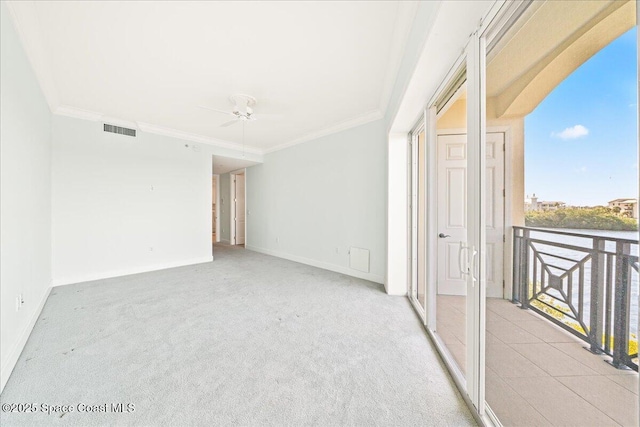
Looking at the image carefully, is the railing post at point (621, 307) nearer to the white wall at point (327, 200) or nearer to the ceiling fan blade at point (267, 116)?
the white wall at point (327, 200)

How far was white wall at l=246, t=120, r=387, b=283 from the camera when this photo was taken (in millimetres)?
3658

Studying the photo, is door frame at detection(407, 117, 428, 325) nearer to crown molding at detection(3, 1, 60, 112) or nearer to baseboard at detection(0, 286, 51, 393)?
baseboard at detection(0, 286, 51, 393)

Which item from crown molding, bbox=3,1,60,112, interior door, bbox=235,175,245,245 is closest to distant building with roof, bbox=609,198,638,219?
crown molding, bbox=3,1,60,112

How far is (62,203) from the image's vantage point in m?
3.48

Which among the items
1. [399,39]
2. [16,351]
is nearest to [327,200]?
[399,39]

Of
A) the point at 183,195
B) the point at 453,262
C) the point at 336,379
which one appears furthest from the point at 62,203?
the point at 453,262

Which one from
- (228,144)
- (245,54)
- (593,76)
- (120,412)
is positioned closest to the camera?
(593,76)

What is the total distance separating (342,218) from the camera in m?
4.16

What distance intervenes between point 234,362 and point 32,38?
3.27m

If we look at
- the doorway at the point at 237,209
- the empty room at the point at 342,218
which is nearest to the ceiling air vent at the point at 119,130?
the empty room at the point at 342,218

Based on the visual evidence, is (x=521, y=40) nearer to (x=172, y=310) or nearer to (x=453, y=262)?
(x=453, y=262)

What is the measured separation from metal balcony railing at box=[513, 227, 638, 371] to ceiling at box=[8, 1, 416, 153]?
1.77 meters

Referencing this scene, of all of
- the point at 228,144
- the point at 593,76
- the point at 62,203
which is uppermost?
the point at 228,144

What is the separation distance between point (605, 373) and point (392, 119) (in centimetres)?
257
